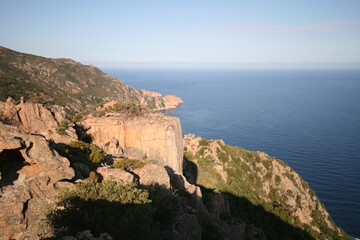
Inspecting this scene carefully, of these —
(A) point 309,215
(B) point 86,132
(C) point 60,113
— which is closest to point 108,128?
(B) point 86,132

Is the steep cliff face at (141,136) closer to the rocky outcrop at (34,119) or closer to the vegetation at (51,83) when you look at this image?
the rocky outcrop at (34,119)

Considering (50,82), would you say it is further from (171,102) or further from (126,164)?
(126,164)

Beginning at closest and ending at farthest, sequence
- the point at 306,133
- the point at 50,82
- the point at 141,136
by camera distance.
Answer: the point at 141,136
the point at 50,82
the point at 306,133

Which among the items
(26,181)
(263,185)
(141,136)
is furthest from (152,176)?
(263,185)

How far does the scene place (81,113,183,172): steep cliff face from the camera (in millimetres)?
23312

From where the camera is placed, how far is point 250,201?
31.8 metres

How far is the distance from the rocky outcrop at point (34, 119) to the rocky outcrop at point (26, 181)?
7.11 meters

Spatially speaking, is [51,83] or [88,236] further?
[51,83]

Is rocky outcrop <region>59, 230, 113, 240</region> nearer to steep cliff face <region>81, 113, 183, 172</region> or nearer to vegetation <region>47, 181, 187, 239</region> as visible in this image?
vegetation <region>47, 181, 187, 239</region>

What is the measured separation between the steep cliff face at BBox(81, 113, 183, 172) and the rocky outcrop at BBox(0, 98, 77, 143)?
3.34m

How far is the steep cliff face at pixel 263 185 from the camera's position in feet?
103

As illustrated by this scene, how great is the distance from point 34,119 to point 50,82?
78056mm

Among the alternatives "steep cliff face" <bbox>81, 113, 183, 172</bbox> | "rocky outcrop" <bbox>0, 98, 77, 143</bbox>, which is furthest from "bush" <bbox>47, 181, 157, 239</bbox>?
"steep cliff face" <bbox>81, 113, 183, 172</bbox>

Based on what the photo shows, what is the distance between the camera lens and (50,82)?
87.9 m
